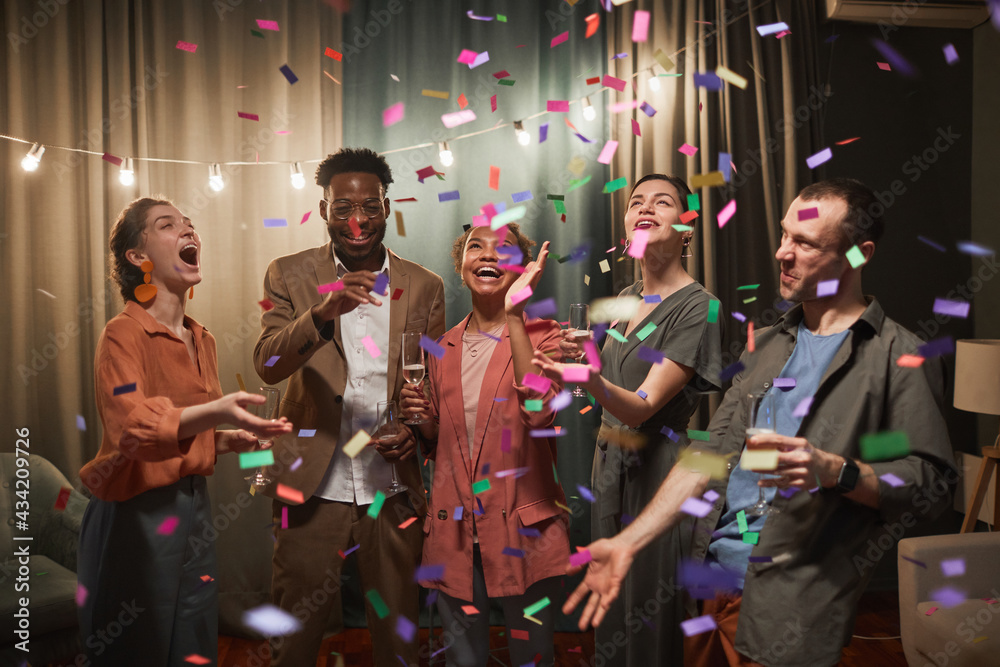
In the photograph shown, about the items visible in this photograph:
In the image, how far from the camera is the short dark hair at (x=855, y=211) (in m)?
1.64

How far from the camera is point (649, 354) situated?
2092 millimetres

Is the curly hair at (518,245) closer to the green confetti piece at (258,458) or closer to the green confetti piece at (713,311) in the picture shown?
the green confetti piece at (713,311)

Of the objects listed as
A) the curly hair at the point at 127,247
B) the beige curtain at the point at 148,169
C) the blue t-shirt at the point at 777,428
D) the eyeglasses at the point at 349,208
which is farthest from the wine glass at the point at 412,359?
the beige curtain at the point at 148,169

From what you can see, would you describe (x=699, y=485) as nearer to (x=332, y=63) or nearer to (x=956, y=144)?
(x=332, y=63)

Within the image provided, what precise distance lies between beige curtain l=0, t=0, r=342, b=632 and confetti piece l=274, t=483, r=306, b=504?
152 centimetres

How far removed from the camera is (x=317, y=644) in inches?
89.1

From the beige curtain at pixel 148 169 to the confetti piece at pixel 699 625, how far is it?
244 centimetres

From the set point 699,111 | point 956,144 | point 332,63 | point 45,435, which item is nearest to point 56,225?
point 45,435

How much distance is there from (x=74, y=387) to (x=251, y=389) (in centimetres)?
85

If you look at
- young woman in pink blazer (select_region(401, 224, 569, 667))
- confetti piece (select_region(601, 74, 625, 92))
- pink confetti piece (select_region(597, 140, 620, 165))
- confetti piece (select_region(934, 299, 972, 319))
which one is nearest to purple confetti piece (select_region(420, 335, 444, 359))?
young woman in pink blazer (select_region(401, 224, 569, 667))

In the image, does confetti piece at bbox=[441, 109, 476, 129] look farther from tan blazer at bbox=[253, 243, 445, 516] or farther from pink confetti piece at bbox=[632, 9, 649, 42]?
tan blazer at bbox=[253, 243, 445, 516]

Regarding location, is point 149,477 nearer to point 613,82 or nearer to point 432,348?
point 432,348

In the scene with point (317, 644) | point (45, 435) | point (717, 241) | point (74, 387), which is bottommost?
point (317, 644)

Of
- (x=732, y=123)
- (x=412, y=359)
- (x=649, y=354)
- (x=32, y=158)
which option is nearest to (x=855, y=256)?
(x=649, y=354)
